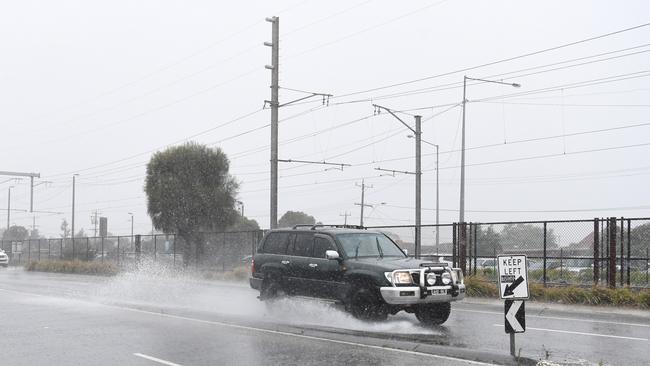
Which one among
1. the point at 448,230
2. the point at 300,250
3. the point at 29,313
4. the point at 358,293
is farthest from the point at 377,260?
the point at 448,230

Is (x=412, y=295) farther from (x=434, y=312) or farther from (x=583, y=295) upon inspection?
(x=583, y=295)

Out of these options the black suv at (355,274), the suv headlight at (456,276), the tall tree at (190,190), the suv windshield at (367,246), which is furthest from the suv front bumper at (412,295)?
the tall tree at (190,190)

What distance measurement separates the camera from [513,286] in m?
9.31

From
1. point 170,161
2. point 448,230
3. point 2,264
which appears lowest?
point 2,264

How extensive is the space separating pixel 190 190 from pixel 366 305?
36.8m

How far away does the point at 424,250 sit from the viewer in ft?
109

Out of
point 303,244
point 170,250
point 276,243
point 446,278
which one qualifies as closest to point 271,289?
point 276,243

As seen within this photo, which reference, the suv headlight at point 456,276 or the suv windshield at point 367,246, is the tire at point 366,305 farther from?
the suv headlight at point 456,276

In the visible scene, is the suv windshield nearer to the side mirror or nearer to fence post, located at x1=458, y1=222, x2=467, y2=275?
the side mirror

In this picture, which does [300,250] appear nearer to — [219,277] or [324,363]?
[324,363]

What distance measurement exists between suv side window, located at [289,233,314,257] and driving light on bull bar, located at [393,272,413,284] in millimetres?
2565

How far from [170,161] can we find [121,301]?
3071cm

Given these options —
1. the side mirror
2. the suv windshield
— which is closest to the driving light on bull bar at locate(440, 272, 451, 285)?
the suv windshield

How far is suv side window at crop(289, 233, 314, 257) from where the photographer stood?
1448 centimetres
